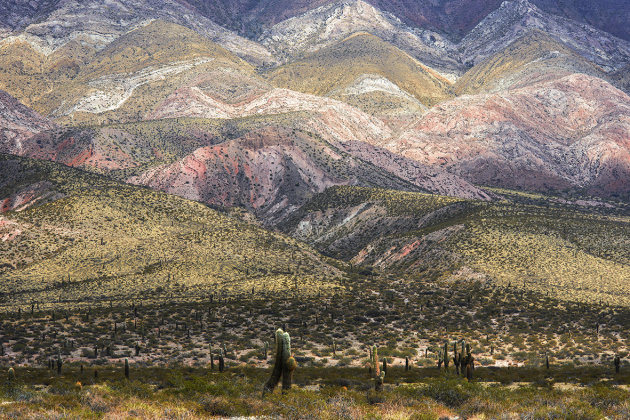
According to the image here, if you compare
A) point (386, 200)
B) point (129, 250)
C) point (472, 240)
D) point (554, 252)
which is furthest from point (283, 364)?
point (386, 200)

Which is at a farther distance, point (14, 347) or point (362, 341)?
point (362, 341)

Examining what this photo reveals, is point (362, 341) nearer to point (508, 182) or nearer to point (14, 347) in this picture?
point (14, 347)

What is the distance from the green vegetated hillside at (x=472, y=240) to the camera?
266ft

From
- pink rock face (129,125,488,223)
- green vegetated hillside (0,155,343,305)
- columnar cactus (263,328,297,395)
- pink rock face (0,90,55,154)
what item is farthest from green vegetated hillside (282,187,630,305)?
pink rock face (0,90,55,154)

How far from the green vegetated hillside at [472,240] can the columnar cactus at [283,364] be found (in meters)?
55.3

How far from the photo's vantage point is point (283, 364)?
25031mm

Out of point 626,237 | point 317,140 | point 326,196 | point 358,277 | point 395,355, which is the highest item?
point 317,140

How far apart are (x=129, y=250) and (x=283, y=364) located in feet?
215

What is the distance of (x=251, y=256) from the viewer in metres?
88.4

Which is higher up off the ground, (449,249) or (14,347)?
(449,249)

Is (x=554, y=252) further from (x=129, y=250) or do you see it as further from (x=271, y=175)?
(x=271, y=175)

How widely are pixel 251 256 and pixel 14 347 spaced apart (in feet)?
144

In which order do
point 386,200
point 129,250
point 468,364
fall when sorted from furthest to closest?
point 386,200, point 129,250, point 468,364

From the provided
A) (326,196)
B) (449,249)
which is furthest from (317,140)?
(449,249)
